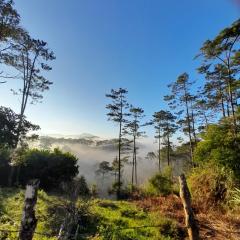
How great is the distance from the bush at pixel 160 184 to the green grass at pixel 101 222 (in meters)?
6.21

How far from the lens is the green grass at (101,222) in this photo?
8.84 m

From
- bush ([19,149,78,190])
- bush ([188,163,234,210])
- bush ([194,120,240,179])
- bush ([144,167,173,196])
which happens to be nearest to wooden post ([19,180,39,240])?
bush ([188,163,234,210])

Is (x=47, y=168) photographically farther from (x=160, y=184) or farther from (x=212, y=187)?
(x=212, y=187)

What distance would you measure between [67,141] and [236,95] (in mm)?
45396

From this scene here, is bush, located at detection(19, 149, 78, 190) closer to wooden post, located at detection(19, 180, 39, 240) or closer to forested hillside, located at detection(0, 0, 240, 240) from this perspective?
forested hillside, located at detection(0, 0, 240, 240)

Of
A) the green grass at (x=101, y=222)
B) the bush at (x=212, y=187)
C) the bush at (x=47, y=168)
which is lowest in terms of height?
the green grass at (x=101, y=222)

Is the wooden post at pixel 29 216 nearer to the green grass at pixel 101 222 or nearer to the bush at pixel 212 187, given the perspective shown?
the green grass at pixel 101 222

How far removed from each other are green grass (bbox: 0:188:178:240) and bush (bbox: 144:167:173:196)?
20.4 feet

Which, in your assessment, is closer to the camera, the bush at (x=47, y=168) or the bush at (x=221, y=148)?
the bush at (x=221, y=148)

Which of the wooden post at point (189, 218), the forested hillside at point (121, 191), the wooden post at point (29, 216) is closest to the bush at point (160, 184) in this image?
the forested hillside at point (121, 191)

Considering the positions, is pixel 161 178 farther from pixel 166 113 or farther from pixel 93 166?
pixel 93 166

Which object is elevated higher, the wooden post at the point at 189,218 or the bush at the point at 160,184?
the bush at the point at 160,184

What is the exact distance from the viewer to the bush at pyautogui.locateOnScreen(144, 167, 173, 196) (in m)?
19.3

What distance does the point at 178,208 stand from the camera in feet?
45.0
